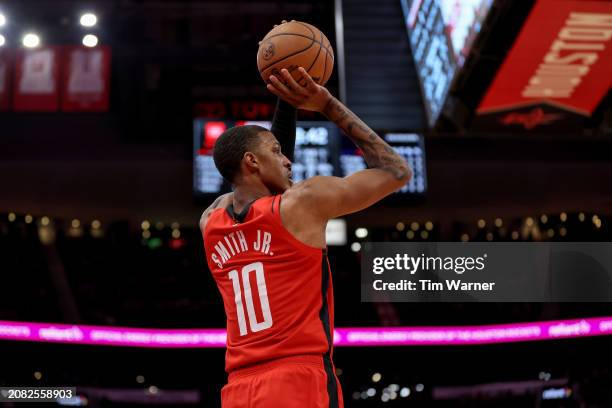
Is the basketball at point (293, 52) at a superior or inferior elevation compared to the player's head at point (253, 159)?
superior

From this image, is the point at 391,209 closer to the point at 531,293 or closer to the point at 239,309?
the point at 531,293

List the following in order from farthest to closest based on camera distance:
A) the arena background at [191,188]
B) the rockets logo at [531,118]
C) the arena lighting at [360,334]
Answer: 1. the arena background at [191,188]
2. the arena lighting at [360,334]
3. the rockets logo at [531,118]

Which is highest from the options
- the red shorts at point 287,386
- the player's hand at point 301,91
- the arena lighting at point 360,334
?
the player's hand at point 301,91

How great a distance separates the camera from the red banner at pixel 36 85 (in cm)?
1213

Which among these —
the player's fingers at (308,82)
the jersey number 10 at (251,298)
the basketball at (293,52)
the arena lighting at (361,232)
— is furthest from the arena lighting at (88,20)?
the jersey number 10 at (251,298)

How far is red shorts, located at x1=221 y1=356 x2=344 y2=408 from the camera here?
256cm

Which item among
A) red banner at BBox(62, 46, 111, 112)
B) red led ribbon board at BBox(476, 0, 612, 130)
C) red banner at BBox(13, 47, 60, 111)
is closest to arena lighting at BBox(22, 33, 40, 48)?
red banner at BBox(13, 47, 60, 111)

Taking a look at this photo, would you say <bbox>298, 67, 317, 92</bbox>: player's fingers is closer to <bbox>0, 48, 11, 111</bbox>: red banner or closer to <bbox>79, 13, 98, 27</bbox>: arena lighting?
<bbox>0, 48, 11, 111</bbox>: red banner

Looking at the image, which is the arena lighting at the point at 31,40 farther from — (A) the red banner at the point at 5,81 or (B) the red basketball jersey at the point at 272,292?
(B) the red basketball jersey at the point at 272,292

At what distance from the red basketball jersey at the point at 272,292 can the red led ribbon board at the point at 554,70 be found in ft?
16.7

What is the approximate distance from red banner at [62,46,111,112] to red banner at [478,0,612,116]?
19.8 feet

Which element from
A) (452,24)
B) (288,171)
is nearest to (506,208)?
(452,24)

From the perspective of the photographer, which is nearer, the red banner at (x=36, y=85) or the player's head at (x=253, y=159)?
the player's head at (x=253, y=159)

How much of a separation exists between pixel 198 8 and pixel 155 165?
263 centimetres
